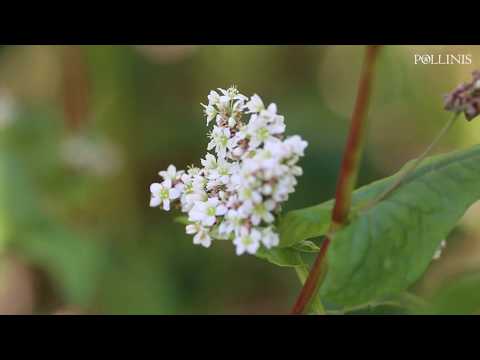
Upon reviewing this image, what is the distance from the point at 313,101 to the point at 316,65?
21.1 inches

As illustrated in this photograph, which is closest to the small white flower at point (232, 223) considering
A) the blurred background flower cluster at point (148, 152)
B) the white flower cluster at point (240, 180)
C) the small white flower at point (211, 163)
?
the white flower cluster at point (240, 180)

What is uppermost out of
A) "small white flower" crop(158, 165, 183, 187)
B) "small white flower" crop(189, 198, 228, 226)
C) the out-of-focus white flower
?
the out-of-focus white flower

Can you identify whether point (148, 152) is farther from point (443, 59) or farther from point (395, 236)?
point (395, 236)

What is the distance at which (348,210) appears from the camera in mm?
1268

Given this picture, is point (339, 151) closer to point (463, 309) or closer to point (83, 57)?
point (83, 57)

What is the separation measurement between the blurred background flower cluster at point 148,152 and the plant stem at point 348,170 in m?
2.41

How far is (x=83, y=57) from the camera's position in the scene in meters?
5.30

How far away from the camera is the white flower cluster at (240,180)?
131 centimetres

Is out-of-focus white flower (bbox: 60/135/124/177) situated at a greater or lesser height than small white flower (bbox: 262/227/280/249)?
greater

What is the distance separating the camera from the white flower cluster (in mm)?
1311

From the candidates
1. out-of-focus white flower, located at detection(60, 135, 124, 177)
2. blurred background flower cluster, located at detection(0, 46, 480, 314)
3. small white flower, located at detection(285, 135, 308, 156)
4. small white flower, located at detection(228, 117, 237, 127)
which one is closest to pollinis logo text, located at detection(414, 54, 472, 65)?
blurred background flower cluster, located at detection(0, 46, 480, 314)

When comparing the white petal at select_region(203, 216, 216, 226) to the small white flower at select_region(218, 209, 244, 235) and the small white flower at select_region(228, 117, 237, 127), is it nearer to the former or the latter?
the small white flower at select_region(218, 209, 244, 235)

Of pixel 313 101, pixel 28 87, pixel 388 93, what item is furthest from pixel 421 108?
pixel 28 87

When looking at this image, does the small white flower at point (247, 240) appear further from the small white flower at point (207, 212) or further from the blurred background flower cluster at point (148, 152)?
the blurred background flower cluster at point (148, 152)
